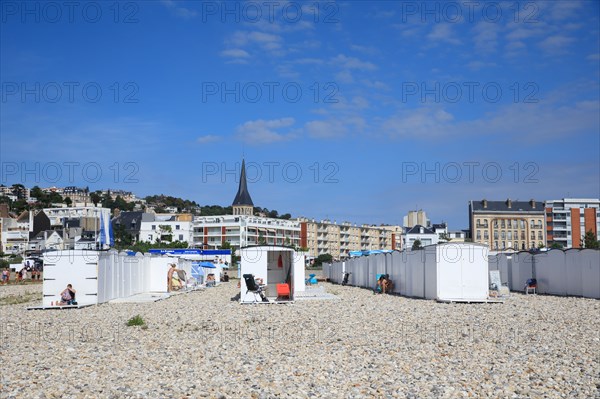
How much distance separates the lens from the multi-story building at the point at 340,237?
142 meters

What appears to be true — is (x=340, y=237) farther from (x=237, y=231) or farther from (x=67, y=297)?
(x=67, y=297)

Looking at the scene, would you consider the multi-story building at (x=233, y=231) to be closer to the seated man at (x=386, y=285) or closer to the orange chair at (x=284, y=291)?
the seated man at (x=386, y=285)

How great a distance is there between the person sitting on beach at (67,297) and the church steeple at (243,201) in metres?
122

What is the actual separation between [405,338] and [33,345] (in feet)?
24.0

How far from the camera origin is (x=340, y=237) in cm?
15112

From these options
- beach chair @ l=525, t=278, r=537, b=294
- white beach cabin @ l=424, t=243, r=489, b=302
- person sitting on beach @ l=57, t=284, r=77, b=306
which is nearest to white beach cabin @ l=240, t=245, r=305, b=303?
white beach cabin @ l=424, t=243, r=489, b=302

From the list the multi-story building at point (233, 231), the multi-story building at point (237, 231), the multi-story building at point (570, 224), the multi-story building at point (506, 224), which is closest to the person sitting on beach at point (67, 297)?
the multi-story building at point (506, 224)

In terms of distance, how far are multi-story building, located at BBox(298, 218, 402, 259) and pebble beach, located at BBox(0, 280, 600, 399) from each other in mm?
121239

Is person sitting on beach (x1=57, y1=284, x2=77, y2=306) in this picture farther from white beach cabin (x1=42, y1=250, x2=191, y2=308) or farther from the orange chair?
the orange chair

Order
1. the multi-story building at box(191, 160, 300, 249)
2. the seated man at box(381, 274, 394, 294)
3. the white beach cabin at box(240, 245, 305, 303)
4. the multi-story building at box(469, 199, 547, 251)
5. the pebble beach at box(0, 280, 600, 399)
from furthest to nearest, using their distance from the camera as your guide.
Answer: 1. the multi-story building at box(191, 160, 300, 249)
2. the multi-story building at box(469, 199, 547, 251)
3. the seated man at box(381, 274, 394, 294)
4. the white beach cabin at box(240, 245, 305, 303)
5. the pebble beach at box(0, 280, 600, 399)

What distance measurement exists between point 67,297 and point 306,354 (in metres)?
12.8

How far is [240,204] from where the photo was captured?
147250 mm

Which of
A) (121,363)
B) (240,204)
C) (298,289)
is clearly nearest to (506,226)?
(240,204)

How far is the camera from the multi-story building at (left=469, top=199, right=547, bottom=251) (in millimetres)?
112625
